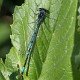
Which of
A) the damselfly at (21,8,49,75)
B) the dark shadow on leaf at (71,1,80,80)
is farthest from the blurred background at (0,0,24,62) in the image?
the dark shadow on leaf at (71,1,80,80)

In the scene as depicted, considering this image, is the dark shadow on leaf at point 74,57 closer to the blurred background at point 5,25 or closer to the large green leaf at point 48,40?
the large green leaf at point 48,40

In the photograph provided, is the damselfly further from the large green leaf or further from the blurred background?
the blurred background

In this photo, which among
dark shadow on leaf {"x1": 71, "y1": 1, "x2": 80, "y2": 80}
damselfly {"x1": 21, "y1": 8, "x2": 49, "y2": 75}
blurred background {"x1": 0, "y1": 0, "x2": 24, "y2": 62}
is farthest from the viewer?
blurred background {"x1": 0, "y1": 0, "x2": 24, "y2": 62}

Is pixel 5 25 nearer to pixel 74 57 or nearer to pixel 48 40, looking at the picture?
pixel 48 40

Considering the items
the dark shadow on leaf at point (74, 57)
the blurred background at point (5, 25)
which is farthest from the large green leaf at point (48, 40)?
the blurred background at point (5, 25)

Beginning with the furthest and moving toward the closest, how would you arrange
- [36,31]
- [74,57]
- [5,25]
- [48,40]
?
[5,25], [36,31], [48,40], [74,57]

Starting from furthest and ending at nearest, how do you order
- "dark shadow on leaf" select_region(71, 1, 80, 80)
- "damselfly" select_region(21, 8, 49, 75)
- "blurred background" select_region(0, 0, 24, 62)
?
"blurred background" select_region(0, 0, 24, 62) → "damselfly" select_region(21, 8, 49, 75) → "dark shadow on leaf" select_region(71, 1, 80, 80)

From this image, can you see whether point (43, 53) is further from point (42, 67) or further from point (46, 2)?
point (46, 2)

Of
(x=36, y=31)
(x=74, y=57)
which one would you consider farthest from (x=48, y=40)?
(x=74, y=57)
